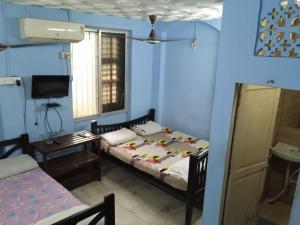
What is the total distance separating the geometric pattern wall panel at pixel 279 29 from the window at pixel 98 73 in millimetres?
2533

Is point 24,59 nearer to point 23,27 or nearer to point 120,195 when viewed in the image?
point 23,27

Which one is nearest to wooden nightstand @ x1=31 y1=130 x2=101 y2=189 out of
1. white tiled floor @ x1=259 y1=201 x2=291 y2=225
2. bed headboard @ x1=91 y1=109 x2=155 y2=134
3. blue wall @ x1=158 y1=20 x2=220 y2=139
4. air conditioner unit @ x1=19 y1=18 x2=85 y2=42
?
bed headboard @ x1=91 y1=109 x2=155 y2=134

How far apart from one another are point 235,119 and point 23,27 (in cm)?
265

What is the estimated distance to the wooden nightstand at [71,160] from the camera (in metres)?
3.35

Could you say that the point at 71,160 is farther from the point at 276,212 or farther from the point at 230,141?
the point at 276,212

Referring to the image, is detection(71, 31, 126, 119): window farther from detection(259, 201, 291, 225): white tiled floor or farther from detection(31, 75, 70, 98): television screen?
detection(259, 201, 291, 225): white tiled floor

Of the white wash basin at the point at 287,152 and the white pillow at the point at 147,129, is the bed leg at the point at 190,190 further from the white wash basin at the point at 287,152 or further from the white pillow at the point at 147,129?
the white pillow at the point at 147,129

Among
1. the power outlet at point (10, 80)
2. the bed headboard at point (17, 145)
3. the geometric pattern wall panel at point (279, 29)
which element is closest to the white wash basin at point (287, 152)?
the geometric pattern wall panel at point (279, 29)

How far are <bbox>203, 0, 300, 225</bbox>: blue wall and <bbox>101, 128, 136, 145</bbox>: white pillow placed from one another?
1944mm

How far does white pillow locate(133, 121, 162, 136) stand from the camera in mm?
4566

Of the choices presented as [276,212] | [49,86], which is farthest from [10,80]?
[276,212]

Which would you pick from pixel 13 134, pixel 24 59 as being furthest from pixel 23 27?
pixel 13 134

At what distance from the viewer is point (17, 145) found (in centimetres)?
344

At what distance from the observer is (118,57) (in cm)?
462
